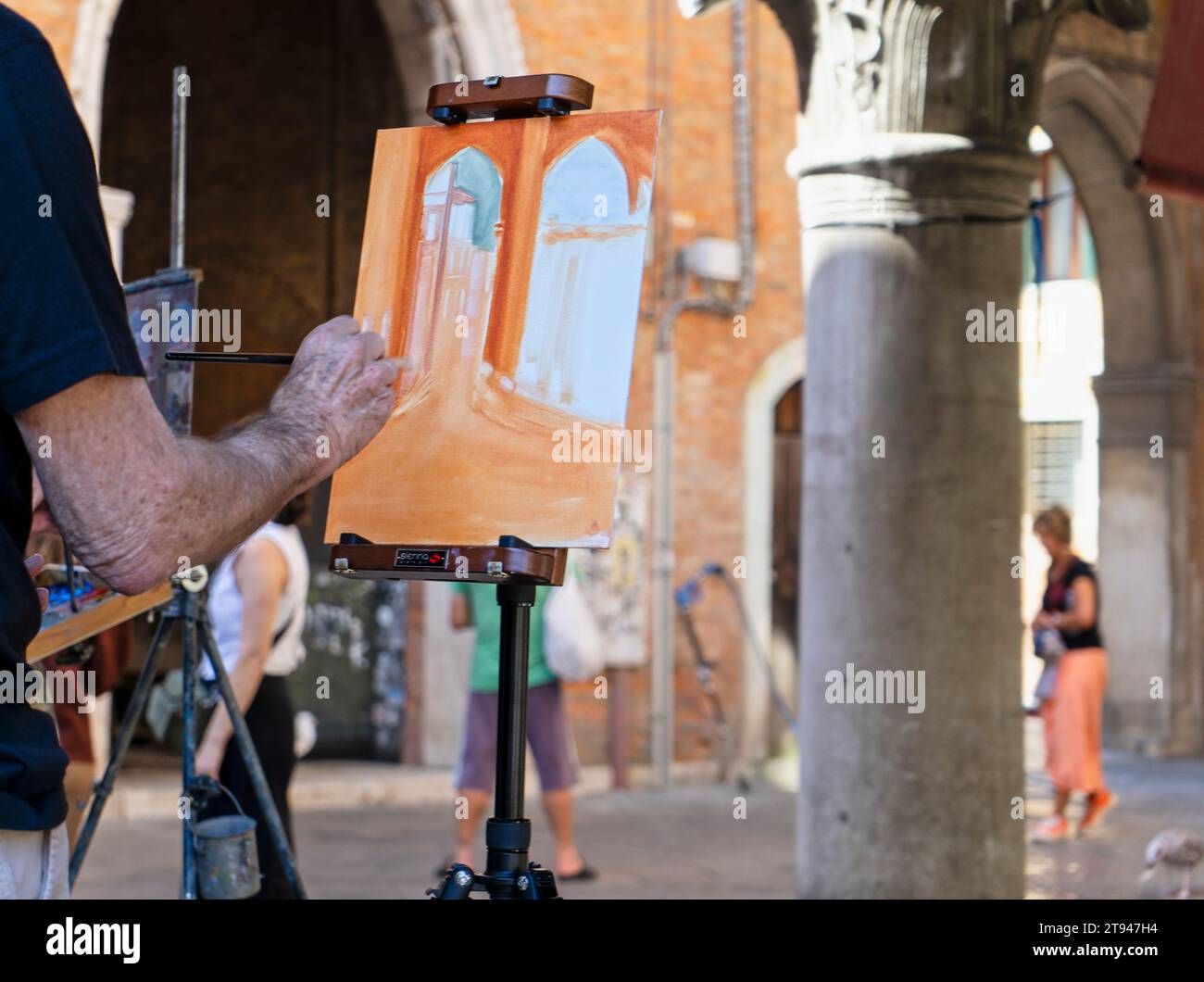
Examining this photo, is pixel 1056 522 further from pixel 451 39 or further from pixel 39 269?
pixel 39 269

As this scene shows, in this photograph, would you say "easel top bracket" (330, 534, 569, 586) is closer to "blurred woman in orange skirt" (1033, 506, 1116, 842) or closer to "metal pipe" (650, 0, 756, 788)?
"blurred woman in orange skirt" (1033, 506, 1116, 842)

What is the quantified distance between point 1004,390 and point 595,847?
436 cm

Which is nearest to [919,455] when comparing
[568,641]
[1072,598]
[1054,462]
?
[568,641]

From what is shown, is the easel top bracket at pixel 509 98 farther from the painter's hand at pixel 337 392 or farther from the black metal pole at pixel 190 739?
the black metal pole at pixel 190 739

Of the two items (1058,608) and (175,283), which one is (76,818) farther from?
(1058,608)

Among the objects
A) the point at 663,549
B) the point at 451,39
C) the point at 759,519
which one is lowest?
the point at 663,549

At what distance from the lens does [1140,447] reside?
50.4ft

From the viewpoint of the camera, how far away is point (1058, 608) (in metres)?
10.1

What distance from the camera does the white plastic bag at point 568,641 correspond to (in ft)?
24.1

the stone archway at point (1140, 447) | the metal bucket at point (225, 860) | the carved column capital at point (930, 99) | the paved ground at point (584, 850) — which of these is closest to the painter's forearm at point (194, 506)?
the metal bucket at point (225, 860)

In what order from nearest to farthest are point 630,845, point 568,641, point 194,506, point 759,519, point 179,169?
point 194,506, point 179,169, point 568,641, point 630,845, point 759,519

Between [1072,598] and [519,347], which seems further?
[1072,598]

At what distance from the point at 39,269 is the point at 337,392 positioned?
2.19 feet

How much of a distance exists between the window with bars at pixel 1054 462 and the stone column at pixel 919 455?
44.3 ft
